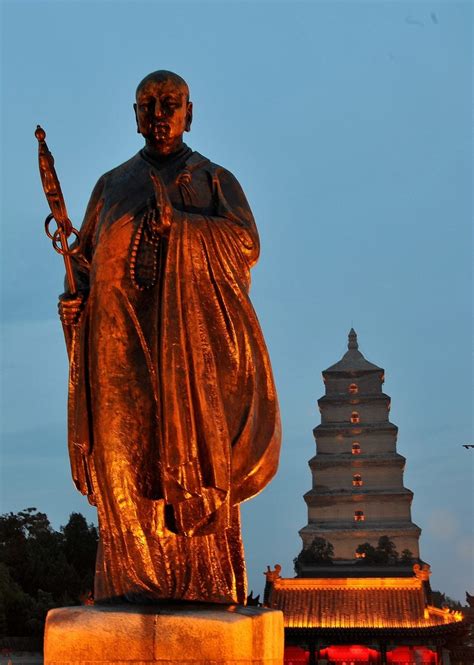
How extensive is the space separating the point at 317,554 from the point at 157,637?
163ft

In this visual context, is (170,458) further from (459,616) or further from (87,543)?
(87,543)

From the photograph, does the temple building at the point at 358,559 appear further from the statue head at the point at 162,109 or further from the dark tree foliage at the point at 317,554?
the statue head at the point at 162,109

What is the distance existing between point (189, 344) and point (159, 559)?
0.98m

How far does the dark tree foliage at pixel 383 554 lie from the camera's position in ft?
166

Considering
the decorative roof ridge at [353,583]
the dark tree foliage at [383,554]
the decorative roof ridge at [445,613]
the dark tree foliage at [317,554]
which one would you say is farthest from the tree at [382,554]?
the decorative roof ridge at [445,613]

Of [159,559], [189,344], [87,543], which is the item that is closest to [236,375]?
[189,344]

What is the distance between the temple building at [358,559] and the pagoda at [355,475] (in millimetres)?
59

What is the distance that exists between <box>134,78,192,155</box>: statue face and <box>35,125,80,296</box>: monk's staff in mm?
566

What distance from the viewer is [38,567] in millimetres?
38125

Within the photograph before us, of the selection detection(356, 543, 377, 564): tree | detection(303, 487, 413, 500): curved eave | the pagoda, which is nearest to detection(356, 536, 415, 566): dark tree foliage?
detection(356, 543, 377, 564): tree

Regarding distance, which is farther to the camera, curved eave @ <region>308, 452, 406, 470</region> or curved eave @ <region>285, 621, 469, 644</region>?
curved eave @ <region>308, 452, 406, 470</region>

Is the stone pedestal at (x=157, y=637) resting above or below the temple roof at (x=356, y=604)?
below

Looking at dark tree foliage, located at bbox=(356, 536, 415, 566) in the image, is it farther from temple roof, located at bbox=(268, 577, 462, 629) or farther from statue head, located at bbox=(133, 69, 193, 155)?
statue head, located at bbox=(133, 69, 193, 155)

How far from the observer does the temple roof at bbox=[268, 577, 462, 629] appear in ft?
117
